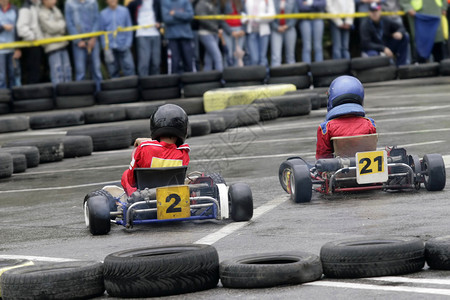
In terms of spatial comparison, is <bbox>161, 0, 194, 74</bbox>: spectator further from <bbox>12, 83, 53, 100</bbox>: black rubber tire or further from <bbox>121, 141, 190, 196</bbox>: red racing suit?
<bbox>121, 141, 190, 196</bbox>: red racing suit

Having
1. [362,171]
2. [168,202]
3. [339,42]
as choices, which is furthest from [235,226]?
[339,42]

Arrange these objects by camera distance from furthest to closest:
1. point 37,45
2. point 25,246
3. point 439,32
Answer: point 439,32, point 37,45, point 25,246

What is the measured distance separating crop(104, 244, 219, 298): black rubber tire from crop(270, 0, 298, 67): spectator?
622 inches

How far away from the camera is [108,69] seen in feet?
70.1

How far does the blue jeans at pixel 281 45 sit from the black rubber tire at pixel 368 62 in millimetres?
1437

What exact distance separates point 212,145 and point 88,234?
637 centimetres

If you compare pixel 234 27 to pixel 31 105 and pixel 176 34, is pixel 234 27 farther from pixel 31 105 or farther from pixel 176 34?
pixel 31 105

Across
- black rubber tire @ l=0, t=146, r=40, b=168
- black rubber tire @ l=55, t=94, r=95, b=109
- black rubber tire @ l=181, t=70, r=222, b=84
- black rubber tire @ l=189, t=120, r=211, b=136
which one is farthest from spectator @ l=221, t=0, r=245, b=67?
black rubber tire @ l=0, t=146, r=40, b=168

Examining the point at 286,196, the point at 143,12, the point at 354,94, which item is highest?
the point at 143,12

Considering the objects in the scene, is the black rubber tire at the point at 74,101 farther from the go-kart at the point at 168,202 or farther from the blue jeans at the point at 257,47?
the go-kart at the point at 168,202

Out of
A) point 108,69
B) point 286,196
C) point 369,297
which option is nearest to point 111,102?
point 108,69

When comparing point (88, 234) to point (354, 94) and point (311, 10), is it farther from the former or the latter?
Answer: point (311, 10)

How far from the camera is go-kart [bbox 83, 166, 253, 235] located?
25.9 feet

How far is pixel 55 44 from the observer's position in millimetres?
20484
